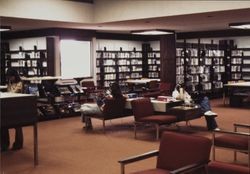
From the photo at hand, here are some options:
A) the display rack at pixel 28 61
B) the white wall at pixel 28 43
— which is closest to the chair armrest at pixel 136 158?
the display rack at pixel 28 61

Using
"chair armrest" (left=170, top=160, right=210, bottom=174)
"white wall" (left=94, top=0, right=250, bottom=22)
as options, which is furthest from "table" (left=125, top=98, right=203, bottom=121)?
"chair armrest" (left=170, top=160, right=210, bottom=174)

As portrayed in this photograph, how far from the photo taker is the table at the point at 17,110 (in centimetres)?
556

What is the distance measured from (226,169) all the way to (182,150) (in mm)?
521

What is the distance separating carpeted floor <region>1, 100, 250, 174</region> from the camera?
5984mm

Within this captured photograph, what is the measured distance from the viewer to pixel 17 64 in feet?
51.3

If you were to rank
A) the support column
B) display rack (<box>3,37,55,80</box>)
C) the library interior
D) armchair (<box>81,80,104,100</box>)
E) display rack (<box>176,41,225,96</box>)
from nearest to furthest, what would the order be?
1. the library interior
2. armchair (<box>81,80,104,100</box>)
3. display rack (<box>3,37,55,80</box>)
4. the support column
5. display rack (<box>176,41,225,96</box>)

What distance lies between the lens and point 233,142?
18.1ft

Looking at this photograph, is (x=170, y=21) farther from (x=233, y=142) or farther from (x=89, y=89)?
(x=233, y=142)

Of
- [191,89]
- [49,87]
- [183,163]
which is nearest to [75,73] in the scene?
[49,87]

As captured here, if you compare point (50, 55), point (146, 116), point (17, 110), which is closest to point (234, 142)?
point (146, 116)

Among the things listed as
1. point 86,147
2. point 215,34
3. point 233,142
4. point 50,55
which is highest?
point 215,34

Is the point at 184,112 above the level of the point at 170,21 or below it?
below

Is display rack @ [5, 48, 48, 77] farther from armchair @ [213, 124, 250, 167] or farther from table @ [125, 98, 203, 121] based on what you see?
armchair @ [213, 124, 250, 167]

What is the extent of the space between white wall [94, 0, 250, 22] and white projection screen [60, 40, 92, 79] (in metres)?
3.46
